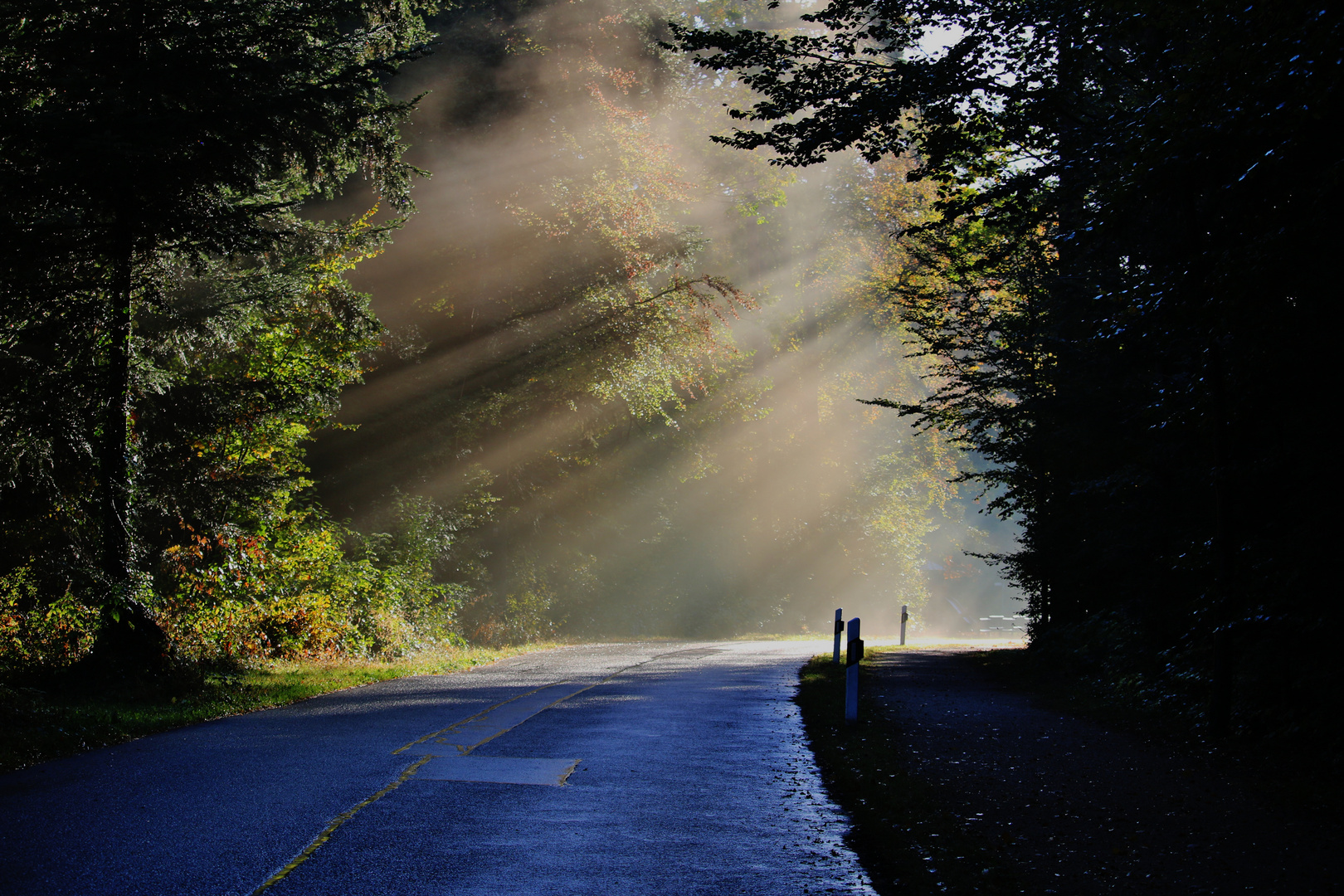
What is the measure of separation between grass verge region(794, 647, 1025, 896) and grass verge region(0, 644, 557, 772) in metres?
6.34

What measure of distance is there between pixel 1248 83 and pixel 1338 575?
14.4 ft

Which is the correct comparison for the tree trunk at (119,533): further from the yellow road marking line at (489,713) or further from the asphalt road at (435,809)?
the yellow road marking line at (489,713)

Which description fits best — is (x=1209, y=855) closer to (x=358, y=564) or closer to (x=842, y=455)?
(x=358, y=564)

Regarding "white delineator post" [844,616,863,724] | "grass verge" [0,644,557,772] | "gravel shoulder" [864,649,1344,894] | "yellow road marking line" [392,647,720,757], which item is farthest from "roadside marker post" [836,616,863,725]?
"grass verge" [0,644,557,772]

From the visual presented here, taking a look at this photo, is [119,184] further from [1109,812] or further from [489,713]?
[1109,812]

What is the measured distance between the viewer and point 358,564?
66.8ft

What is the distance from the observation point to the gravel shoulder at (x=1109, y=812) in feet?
18.0

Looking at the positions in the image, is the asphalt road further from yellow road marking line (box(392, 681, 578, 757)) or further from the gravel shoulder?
the gravel shoulder

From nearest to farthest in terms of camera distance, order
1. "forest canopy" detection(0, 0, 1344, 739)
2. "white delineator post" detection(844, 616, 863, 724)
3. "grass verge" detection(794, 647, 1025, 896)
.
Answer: "grass verge" detection(794, 647, 1025, 896)
"forest canopy" detection(0, 0, 1344, 739)
"white delineator post" detection(844, 616, 863, 724)

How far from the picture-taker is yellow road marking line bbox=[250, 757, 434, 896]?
5043 mm

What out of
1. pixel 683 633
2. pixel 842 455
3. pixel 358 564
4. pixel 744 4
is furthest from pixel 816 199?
pixel 358 564

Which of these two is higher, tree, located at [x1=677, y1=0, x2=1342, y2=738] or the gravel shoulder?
tree, located at [x1=677, y1=0, x2=1342, y2=738]

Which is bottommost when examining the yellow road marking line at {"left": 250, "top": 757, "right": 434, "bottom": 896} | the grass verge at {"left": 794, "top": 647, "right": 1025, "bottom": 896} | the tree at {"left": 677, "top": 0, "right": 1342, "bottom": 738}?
the yellow road marking line at {"left": 250, "top": 757, "right": 434, "bottom": 896}

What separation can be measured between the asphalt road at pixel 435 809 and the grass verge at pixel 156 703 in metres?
0.43
